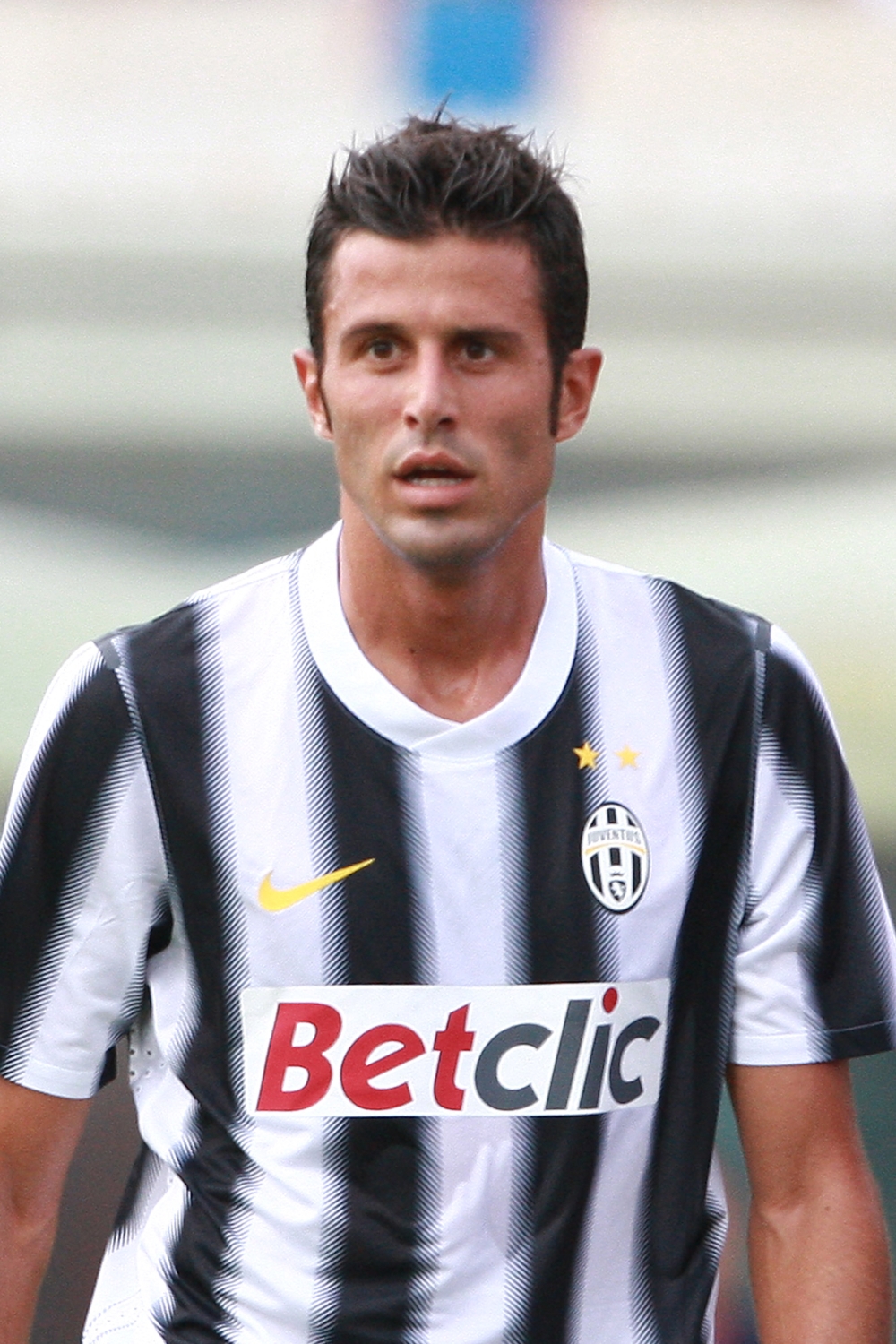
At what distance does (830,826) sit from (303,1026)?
0.49 m

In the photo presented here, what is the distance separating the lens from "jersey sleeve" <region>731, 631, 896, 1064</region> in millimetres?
1507

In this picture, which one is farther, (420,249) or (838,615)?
(838,615)

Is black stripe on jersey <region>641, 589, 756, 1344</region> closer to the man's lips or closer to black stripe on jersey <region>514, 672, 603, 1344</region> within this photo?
black stripe on jersey <region>514, 672, 603, 1344</region>

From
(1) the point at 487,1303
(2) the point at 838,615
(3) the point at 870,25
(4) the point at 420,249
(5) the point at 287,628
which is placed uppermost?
(3) the point at 870,25

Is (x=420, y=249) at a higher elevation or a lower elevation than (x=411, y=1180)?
higher

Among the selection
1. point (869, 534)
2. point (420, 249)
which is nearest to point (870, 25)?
point (869, 534)

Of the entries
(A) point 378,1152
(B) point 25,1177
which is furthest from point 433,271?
(B) point 25,1177

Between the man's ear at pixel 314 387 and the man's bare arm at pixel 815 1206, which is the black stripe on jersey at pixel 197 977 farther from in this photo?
the man's bare arm at pixel 815 1206

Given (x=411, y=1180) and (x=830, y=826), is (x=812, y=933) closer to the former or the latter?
(x=830, y=826)

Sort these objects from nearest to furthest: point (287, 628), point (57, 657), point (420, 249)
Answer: point (420, 249)
point (287, 628)
point (57, 657)

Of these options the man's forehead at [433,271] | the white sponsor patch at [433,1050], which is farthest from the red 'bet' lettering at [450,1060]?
the man's forehead at [433,271]

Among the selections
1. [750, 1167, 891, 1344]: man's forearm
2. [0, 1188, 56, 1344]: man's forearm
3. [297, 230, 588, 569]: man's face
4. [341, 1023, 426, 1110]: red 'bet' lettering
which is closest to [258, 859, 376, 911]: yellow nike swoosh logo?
[341, 1023, 426, 1110]: red 'bet' lettering

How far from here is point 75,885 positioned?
1.45m

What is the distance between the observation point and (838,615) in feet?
6.67
